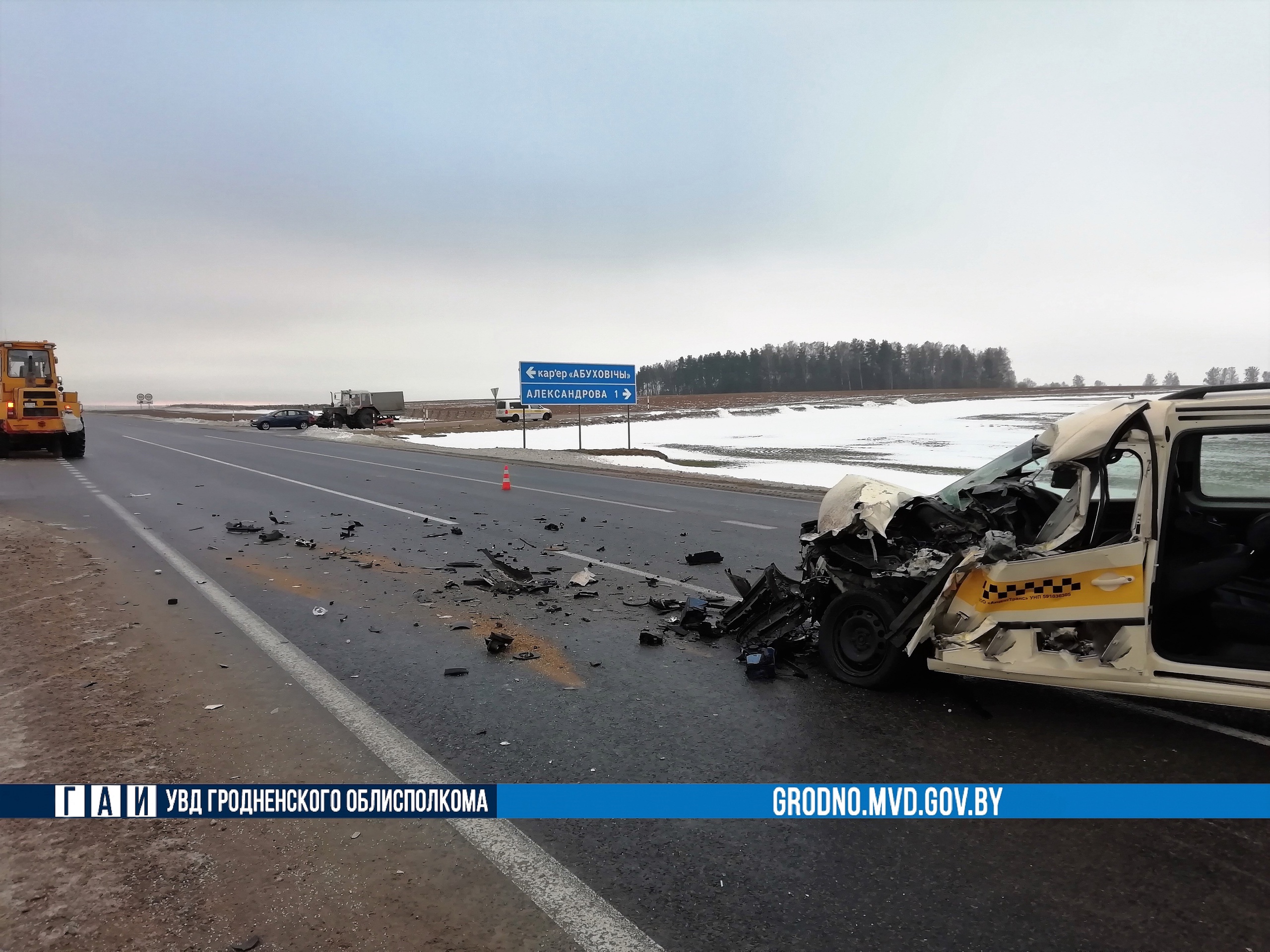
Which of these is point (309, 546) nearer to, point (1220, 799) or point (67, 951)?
point (67, 951)

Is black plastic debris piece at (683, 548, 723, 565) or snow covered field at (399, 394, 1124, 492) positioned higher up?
snow covered field at (399, 394, 1124, 492)

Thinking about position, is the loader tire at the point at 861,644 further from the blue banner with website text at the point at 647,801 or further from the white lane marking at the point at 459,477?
the white lane marking at the point at 459,477

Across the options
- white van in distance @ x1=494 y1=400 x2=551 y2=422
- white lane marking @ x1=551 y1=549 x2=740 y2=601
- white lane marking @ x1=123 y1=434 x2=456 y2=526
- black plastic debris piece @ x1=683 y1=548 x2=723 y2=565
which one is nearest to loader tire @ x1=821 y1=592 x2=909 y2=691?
white lane marking @ x1=551 y1=549 x2=740 y2=601

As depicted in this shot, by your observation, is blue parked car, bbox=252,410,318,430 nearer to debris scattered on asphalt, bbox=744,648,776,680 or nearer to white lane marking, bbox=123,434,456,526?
white lane marking, bbox=123,434,456,526

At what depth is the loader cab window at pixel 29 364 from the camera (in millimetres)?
24344

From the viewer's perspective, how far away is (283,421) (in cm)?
5762

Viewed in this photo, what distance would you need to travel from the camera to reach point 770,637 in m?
5.97

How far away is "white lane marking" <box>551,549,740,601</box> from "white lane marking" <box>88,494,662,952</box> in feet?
12.6

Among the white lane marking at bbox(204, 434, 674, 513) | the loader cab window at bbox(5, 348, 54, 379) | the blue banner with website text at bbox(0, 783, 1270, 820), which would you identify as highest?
the loader cab window at bbox(5, 348, 54, 379)

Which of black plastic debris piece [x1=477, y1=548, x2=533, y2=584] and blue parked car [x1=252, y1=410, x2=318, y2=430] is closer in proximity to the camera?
black plastic debris piece [x1=477, y1=548, x2=533, y2=584]

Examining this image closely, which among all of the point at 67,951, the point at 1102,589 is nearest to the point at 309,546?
the point at 67,951

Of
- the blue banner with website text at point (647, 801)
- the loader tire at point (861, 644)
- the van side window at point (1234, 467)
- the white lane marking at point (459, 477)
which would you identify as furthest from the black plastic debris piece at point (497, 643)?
the white lane marking at point (459, 477)

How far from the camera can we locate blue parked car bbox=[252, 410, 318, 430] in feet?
188

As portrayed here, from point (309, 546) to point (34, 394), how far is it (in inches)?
835
